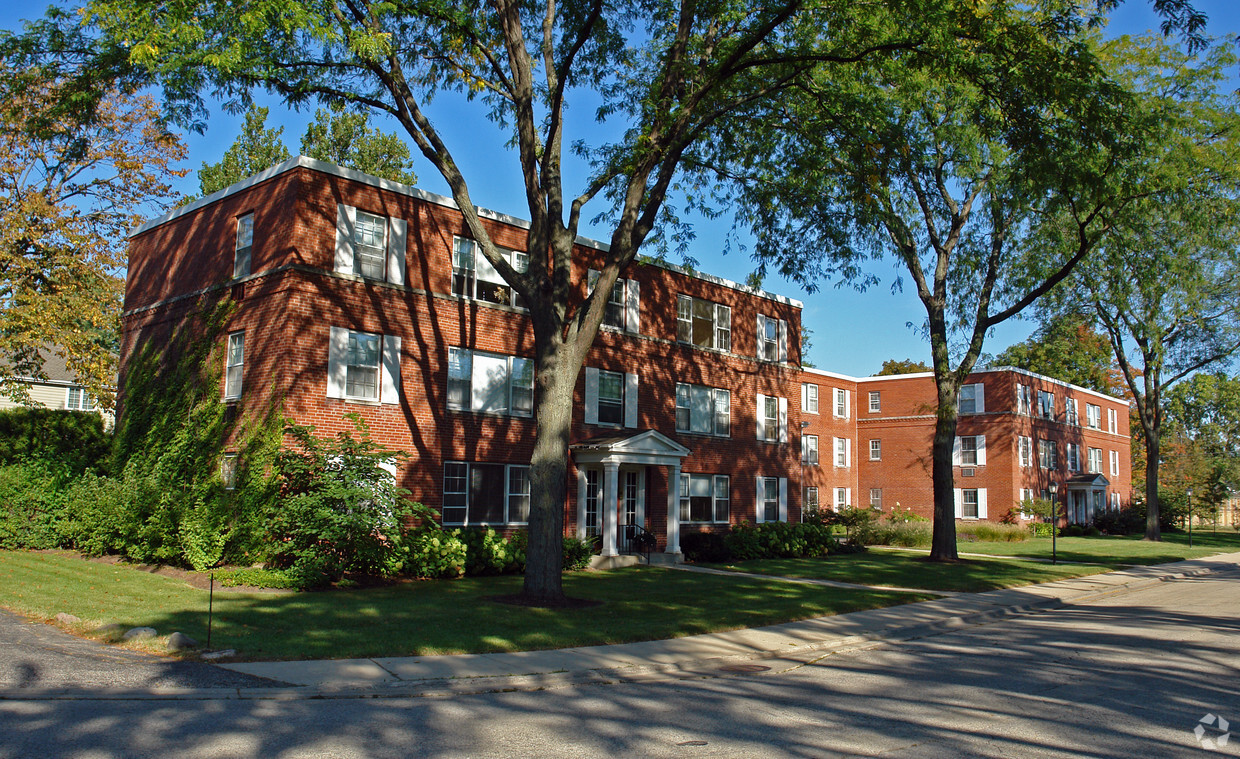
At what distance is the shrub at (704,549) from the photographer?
86.1ft

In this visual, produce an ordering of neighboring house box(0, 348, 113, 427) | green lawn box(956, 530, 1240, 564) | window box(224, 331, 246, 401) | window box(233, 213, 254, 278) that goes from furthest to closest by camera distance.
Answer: neighboring house box(0, 348, 113, 427), green lawn box(956, 530, 1240, 564), window box(233, 213, 254, 278), window box(224, 331, 246, 401)

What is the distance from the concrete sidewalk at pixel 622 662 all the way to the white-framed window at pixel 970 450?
111 ft

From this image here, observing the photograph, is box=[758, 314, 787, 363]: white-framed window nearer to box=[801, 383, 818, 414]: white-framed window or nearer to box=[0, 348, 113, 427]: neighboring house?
box=[801, 383, 818, 414]: white-framed window

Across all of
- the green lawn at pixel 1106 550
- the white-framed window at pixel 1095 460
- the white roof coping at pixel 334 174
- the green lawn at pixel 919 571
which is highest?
the white roof coping at pixel 334 174

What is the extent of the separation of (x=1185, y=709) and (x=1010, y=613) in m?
9.22

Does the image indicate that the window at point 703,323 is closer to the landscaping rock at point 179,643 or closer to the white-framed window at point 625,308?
the white-framed window at point 625,308

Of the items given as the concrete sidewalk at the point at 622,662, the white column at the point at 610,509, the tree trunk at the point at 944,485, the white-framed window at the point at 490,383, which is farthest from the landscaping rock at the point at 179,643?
the tree trunk at the point at 944,485

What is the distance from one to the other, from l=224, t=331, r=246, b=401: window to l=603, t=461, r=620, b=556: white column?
9339 mm

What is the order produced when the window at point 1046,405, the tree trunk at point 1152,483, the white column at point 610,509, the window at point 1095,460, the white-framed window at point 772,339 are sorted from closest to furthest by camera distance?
the white column at point 610,509 < the white-framed window at point 772,339 < the tree trunk at point 1152,483 < the window at point 1046,405 < the window at point 1095,460

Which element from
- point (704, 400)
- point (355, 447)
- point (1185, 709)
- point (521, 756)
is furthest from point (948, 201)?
point (521, 756)

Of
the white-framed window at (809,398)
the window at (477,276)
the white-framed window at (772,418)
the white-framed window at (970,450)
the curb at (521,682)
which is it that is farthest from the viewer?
the white-framed window at (970,450)

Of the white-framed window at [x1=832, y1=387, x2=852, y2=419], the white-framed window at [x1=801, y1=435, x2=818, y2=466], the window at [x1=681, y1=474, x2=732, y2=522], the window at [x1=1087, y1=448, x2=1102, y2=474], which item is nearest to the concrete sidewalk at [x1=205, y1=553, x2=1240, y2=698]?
the window at [x1=681, y1=474, x2=732, y2=522]

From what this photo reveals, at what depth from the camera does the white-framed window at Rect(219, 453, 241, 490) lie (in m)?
19.0

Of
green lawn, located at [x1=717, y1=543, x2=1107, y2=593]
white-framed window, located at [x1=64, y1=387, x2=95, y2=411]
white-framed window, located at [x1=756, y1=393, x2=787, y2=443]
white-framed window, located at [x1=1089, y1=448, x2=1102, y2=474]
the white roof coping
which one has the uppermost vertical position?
the white roof coping
